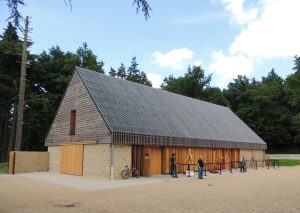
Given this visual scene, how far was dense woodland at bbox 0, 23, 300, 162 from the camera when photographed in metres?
43.2

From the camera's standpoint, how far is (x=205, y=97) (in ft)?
228

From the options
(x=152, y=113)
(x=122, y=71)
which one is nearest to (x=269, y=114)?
(x=122, y=71)

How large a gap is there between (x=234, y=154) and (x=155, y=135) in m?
14.2

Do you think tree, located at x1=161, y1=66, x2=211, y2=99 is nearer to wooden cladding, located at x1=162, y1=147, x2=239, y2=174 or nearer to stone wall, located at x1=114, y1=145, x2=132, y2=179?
wooden cladding, located at x1=162, y1=147, x2=239, y2=174

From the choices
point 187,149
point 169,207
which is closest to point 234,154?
point 187,149

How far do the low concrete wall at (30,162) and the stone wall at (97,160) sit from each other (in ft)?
18.4

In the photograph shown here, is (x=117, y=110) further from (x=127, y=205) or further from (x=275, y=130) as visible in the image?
(x=275, y=130)

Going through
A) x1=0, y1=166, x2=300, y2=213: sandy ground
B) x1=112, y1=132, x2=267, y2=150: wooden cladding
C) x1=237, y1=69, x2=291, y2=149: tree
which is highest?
x1=237, y1=69, x2=291, y2=149: tree

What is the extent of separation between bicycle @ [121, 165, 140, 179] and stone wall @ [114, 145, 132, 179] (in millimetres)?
231

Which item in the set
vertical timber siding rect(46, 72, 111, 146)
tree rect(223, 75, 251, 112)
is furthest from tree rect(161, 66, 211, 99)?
vertical timber siding rect(46, 72, 111, 146)

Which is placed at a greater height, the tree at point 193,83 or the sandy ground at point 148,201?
the tree at point 193,83

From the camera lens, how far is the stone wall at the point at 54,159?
91.3 ft

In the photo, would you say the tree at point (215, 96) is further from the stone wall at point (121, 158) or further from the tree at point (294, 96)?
the stone wall at point (121, 158)

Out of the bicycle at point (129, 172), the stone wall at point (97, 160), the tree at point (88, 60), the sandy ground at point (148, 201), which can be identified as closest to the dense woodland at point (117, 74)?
the tree at point (88, 60)
